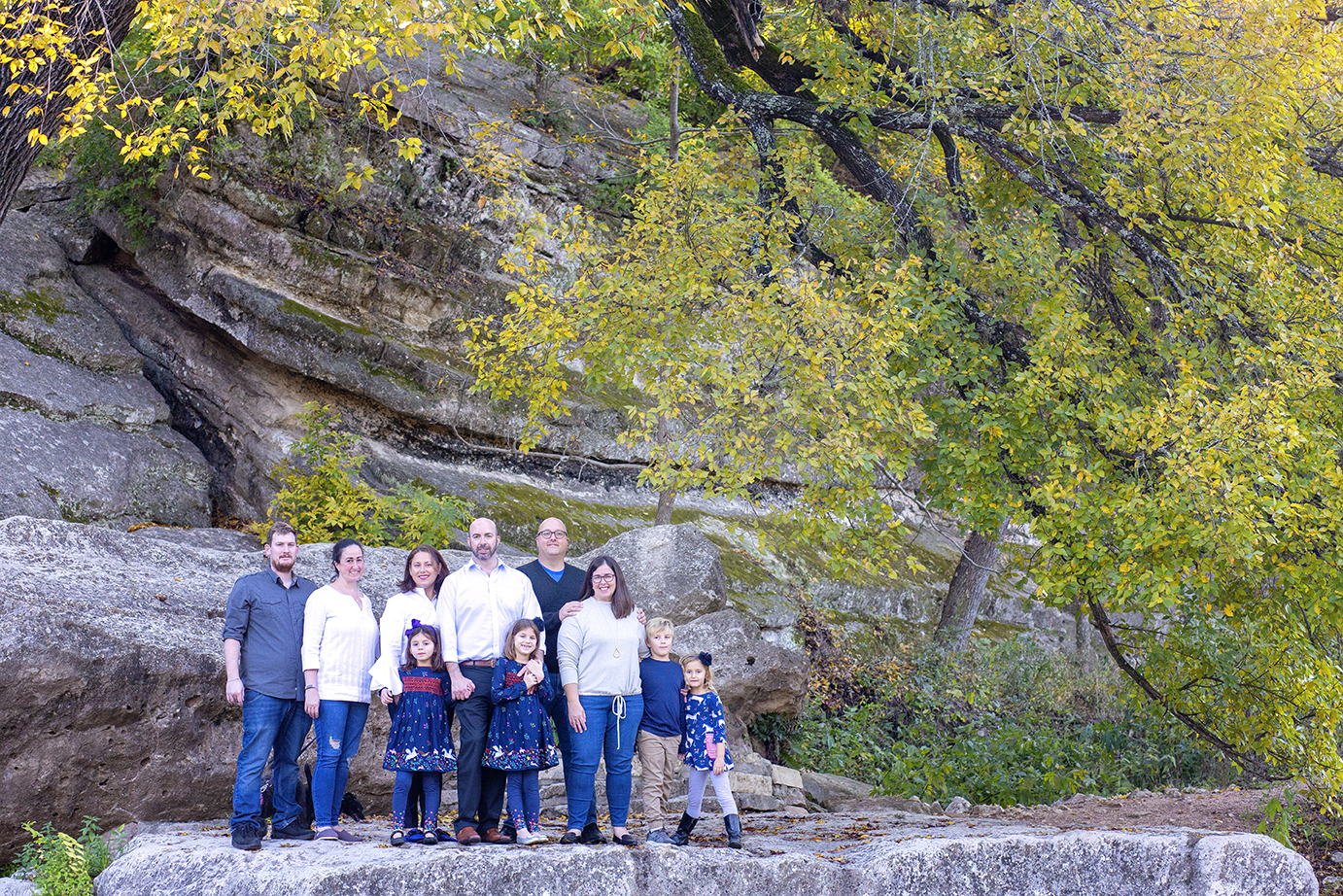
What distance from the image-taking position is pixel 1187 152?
24.5 feet

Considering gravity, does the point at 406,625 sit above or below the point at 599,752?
above

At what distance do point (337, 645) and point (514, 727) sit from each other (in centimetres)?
98

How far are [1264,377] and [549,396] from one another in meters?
5.76

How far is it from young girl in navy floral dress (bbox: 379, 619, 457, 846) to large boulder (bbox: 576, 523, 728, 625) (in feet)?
13.4

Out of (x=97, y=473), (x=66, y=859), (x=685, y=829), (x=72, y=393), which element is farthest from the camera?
(x=72, y=393)

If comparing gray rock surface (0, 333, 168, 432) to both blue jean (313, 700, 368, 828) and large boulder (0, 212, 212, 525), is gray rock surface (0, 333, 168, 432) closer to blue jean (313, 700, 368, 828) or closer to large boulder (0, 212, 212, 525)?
large boulder (0, 212, 212, 525)

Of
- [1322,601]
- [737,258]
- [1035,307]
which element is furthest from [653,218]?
[1322,601]

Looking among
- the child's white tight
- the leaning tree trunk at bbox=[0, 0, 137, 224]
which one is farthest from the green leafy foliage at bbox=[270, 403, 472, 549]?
the child's white tight

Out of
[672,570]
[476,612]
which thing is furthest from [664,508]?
[476,612]

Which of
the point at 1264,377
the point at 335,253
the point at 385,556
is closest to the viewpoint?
the point at 1264,377

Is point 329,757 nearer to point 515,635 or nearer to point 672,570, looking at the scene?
point 515,635

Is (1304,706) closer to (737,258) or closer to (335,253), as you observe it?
(737,258)

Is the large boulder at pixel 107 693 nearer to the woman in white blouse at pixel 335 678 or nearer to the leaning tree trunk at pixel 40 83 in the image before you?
the woman in white blouse at pixel 335 678

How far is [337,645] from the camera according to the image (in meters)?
5.25
